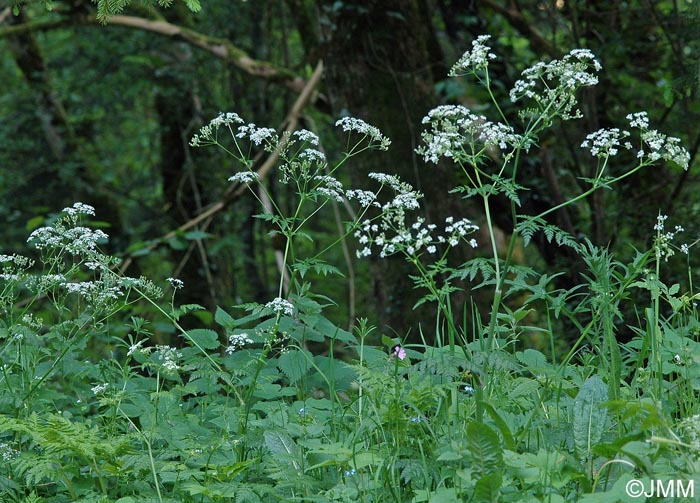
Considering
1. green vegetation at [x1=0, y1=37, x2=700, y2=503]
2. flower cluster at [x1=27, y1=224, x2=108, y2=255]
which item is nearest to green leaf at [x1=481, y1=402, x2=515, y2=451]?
green vegetation at [x1=0, y1=37, x2=700, y2=503]

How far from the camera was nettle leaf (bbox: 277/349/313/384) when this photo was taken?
2.62 meters

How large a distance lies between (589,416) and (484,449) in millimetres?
379

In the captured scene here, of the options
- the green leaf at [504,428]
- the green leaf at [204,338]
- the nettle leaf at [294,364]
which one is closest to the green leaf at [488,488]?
the green leaf at [504,428]

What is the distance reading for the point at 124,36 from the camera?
7.66m

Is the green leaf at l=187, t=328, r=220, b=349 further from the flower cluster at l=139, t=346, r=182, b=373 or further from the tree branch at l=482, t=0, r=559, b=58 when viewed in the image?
the tree branch at l=482, t=0, r=559, b=58

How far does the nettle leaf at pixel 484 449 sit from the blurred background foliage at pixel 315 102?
1.37 m

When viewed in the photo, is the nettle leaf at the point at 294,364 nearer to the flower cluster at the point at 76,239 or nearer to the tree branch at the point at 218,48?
the flower cluster at the point at 76,239

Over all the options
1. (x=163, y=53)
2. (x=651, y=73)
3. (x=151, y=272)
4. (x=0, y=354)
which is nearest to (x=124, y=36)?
(x=163, y=53)

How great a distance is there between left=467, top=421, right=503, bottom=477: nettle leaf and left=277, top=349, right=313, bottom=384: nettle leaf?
83cm

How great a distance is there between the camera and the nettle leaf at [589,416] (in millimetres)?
2057

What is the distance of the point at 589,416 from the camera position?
2111 millimetres

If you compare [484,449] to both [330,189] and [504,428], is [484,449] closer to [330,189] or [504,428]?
[504,428]

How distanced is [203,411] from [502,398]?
1001 millimetres

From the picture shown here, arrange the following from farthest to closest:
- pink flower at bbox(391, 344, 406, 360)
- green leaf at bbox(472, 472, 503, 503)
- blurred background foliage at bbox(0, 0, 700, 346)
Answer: blurred background foliage at bbox(0, 0, 700, 346), pink flower at bbox(391, 344, 406, 360), green leaf at bbox(472, 472, 503, 503)
